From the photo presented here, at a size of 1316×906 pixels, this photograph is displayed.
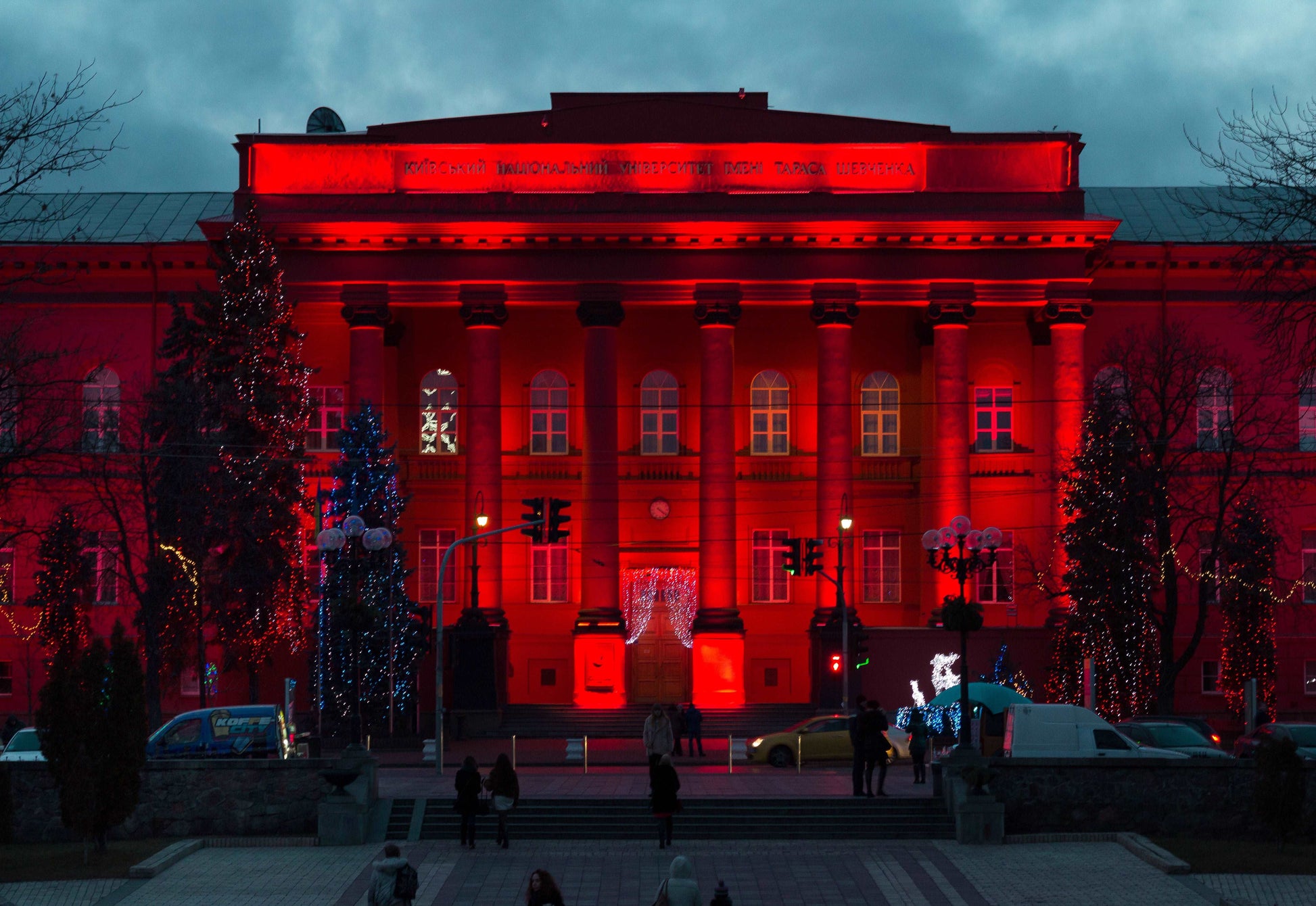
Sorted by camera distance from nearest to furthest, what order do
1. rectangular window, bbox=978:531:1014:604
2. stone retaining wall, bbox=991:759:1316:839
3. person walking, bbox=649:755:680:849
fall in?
1. person walking, bbox=649:755:680:849
2. stone retaining wall, bbox=991:759:1316:839
3. rectangular window, bbox=978:531:1014:604

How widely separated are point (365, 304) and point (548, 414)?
672 centimetres

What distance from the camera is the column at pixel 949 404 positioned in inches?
2068

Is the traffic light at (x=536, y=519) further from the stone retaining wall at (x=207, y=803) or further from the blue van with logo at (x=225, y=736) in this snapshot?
the stone retaining wall at (x=207, y=803)

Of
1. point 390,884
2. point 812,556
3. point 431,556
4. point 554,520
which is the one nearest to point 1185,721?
point 812,556

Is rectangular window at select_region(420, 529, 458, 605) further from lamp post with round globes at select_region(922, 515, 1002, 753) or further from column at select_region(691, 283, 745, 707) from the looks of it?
lamp post with round globes at select_region(922, 515, 1002, 753)

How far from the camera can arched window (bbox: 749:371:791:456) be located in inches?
2191

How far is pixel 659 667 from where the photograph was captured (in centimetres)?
5516

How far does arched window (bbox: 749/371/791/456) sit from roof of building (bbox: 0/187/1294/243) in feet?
38.4

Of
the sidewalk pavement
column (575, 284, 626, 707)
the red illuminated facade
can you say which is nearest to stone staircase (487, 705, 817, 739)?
the red illuminated facade

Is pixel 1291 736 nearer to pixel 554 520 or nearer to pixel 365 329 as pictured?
pixel 554 520

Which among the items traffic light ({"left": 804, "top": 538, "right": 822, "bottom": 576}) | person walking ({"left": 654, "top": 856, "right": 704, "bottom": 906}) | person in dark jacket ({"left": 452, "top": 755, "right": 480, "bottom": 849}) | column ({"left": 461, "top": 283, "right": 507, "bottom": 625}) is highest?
column ({"left": 461, "top": 283, "right": 507, "bottom": 625})

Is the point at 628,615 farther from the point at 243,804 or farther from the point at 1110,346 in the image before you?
the point at 243,804

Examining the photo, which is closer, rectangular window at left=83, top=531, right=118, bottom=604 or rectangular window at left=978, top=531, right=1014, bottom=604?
rectangular window at left=83, top=531, right=118, bottom=604

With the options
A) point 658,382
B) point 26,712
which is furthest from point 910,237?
point 26,712
